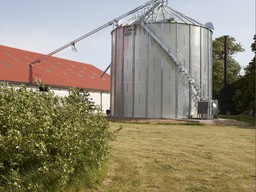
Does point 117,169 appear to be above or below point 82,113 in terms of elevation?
below

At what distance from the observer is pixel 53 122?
7008 mm

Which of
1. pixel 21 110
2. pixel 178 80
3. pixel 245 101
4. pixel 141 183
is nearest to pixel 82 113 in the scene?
pixel 21 110

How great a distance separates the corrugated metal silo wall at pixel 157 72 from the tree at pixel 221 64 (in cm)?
3148

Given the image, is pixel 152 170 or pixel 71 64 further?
pixel 71 64

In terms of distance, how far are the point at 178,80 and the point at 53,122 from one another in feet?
66.7

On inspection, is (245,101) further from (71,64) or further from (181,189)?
(181,189)

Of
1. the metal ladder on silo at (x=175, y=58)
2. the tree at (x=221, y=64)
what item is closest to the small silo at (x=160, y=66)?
the metal ladder on silo at (x=175, y=58)

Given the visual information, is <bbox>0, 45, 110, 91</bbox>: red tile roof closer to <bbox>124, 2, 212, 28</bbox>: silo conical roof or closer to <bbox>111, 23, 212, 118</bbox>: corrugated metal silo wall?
<bbox>111, 23, 212, 118</bbox>: corrugated metal silo wall

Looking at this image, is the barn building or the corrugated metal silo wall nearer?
the corrugated metal silo wall

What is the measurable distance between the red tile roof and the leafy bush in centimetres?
2564

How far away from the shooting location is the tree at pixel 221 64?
59.0 m

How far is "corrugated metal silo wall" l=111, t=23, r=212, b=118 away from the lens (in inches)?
1032

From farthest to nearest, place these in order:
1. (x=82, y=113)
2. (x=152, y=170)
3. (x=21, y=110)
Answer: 1. (x=152, y=170)
2. (x=82, y=113)
3. (x=21, y=110)

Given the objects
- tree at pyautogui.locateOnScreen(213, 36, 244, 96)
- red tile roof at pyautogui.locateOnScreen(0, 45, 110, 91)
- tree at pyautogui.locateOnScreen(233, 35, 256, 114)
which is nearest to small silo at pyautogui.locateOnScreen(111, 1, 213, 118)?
tree at pyautogui.locateOnScreen(233, 35, 256, 114)
